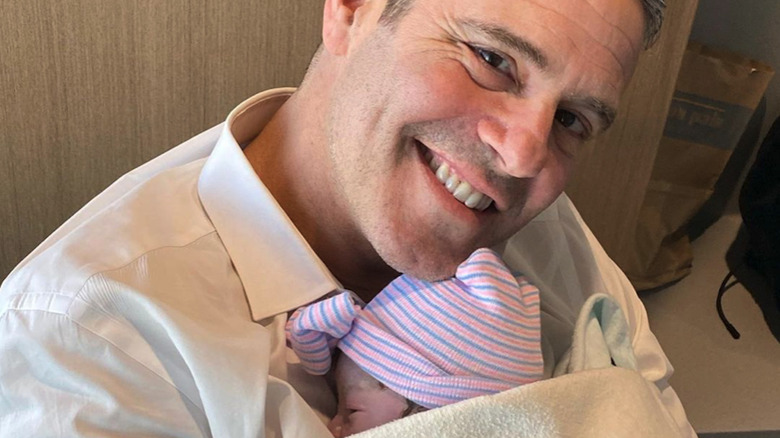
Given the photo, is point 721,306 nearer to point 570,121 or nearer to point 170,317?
point 570,121

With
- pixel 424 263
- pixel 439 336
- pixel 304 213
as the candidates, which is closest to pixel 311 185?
pixel 304 213

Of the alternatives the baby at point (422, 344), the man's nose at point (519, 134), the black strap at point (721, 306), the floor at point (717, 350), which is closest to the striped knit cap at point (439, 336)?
the baby at point (422, 344)

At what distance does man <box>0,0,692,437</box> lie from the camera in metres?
0.75

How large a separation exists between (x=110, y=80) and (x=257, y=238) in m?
0.42

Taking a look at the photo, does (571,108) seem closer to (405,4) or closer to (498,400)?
(405,4)

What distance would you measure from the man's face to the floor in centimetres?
76

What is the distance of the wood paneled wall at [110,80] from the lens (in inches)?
44.4

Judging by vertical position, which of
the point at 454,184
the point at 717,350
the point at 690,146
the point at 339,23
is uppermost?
Result: the point at 339,23

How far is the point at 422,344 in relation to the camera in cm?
83

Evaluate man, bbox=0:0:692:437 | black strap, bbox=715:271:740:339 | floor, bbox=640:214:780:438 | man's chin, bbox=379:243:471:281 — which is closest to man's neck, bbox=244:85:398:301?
man, bbox=0:0:692:437

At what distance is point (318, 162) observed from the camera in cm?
101

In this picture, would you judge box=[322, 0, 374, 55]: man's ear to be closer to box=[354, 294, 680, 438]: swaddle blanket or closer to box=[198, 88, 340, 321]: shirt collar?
box=[198, 88, 340, 321]: shirt collar

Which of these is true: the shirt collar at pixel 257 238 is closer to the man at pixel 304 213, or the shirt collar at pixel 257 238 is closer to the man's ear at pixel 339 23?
the man at pixel 304 213

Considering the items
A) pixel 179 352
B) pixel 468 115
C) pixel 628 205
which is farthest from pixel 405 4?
pixel 628 205
